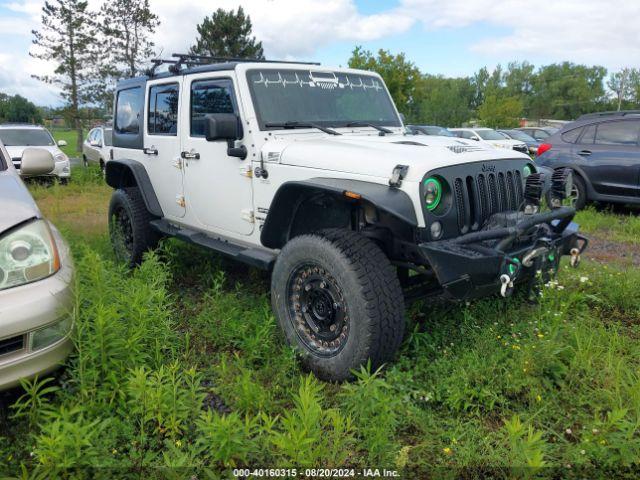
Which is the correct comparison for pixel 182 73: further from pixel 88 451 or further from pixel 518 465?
pixel 518 465

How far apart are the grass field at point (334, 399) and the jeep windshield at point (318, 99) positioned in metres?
1.51

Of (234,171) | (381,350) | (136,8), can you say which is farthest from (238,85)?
(136,8)

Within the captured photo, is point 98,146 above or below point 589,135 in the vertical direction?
below

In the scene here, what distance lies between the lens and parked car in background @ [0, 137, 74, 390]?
2.54m

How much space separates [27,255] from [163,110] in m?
2.65

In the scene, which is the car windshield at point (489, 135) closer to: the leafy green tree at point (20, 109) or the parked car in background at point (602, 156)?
the parked car in background at point (602, 156)

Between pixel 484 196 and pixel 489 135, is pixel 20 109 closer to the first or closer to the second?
pixel 489 135

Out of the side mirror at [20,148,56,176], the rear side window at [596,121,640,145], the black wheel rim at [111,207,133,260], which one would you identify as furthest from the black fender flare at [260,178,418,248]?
the rear side window at [596,121,640,145]

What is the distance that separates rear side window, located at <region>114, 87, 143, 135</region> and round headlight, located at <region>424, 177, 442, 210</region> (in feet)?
11.7

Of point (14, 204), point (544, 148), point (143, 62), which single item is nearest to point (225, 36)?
point (143, 62)

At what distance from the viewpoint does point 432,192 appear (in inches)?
121

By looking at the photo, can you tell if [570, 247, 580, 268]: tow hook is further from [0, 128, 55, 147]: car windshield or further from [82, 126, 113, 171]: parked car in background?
[0, 128, 55, 147]: car windshield

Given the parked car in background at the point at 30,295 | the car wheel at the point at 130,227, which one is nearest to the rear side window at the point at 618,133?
the car wheel at the point at 130,227

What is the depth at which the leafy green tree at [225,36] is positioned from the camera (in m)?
37.8
